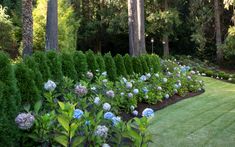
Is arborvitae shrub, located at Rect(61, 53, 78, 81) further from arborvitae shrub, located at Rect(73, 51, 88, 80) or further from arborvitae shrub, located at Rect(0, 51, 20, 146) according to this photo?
arborvitae shrub, located at Rect(0, 51, 20, 146)

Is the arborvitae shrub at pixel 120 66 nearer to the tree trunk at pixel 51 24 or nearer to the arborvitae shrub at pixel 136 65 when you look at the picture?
the arborvitae shrub at pixel 136 65

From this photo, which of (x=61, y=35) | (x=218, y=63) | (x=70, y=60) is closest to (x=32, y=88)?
(x=70, y=60)

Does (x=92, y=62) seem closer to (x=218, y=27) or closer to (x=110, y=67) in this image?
(x=110, y=67)

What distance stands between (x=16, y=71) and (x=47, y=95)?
497mm

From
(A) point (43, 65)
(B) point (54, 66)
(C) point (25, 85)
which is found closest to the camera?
(C) point (25, 85)

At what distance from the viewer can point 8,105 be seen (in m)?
3.81

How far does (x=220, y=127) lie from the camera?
588cm

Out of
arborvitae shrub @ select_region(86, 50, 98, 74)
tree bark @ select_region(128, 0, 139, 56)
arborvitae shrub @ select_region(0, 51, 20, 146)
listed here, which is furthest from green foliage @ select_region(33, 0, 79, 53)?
arborvitae shrub @ select_region(0, 51, 20, 146)

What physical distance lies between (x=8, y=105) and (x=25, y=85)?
0.53 meters

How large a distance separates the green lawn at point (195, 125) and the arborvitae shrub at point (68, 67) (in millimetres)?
1729

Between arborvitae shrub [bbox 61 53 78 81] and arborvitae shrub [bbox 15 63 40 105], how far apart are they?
2.14 metres

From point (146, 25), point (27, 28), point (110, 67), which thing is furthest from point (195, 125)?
point (146, 25)

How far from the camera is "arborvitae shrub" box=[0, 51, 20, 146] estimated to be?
366cm

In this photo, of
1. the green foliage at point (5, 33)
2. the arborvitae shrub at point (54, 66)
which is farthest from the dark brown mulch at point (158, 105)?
the green foliage at point (5, 33)
